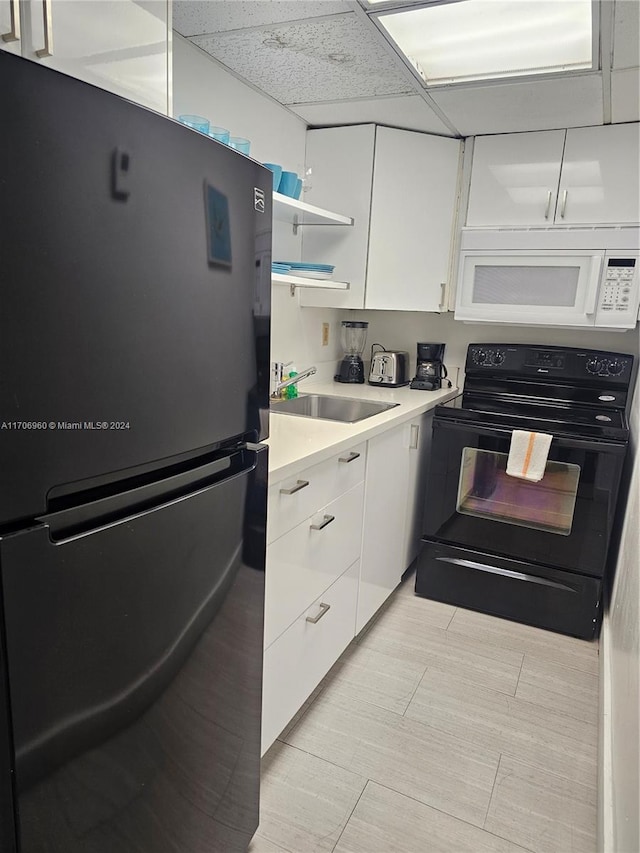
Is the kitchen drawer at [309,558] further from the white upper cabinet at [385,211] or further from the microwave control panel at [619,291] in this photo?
the microwave control panel at [619,291]

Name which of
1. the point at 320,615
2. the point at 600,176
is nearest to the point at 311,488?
the point at 320,615

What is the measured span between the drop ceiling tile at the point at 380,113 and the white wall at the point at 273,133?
0.35ft

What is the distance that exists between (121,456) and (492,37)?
171 cm

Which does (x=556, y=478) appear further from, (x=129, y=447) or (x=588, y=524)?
(x=129, y=447)

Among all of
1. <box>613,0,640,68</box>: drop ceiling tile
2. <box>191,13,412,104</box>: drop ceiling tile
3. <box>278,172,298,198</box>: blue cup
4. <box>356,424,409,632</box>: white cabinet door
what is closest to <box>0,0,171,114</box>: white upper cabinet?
<box>191,13,412,104</box>: drop ceiling tile

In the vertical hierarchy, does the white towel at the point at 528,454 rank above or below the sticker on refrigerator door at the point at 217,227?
below

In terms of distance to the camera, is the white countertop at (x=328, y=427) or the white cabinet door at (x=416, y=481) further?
the white cabinet door at (x=416, y=481)

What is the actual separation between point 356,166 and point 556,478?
5.41 ft

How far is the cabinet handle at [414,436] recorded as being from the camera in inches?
95.9

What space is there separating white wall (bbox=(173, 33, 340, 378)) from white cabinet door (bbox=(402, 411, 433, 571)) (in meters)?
0.66

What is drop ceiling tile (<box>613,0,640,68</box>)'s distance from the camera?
1.44 meters

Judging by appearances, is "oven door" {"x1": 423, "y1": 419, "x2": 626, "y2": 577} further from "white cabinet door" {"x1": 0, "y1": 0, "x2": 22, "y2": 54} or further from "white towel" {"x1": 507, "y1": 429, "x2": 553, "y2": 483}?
"white cabinet door" {"x1": 0, "y1": 0, "x2": 22, "y2": 54}

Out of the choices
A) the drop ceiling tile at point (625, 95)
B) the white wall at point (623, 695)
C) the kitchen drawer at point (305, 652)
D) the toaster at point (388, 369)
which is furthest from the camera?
the toaster at point (388, 369)

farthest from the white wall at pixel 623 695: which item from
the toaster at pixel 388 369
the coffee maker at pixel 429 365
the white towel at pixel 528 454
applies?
the toaster at pixel 388 369
